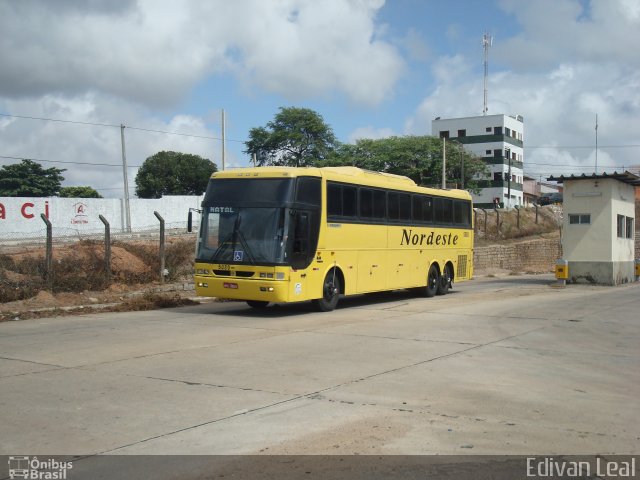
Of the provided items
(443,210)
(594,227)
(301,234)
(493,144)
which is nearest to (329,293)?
(301,234)

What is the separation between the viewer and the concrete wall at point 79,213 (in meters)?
44.7

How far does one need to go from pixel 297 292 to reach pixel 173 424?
353 inches

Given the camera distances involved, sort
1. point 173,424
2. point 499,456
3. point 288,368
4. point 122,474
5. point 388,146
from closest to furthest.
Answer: point 122,474 < point 499,456 < point 173,424 < point 288,368 < point 388,146

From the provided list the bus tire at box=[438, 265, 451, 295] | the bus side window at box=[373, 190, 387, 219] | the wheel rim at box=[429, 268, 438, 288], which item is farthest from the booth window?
the bus side window at box=[373, 190, 387, 219]

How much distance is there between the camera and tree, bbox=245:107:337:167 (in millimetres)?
78000

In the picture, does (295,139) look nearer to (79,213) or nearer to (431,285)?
(79,213)

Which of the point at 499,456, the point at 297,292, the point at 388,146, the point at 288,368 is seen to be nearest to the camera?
the point at 499,456

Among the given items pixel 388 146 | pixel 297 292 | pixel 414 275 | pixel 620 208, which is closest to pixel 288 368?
pixel 297 292

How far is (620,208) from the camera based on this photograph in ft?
88.0

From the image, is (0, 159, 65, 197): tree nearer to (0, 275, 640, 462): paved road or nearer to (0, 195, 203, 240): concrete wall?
(0, 195, 203, 240): concrete wall

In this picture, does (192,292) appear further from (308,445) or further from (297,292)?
(308,445)

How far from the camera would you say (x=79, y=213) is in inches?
1928

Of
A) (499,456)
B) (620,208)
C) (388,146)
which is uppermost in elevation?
(388,146)

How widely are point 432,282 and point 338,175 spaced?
6.69 meters
